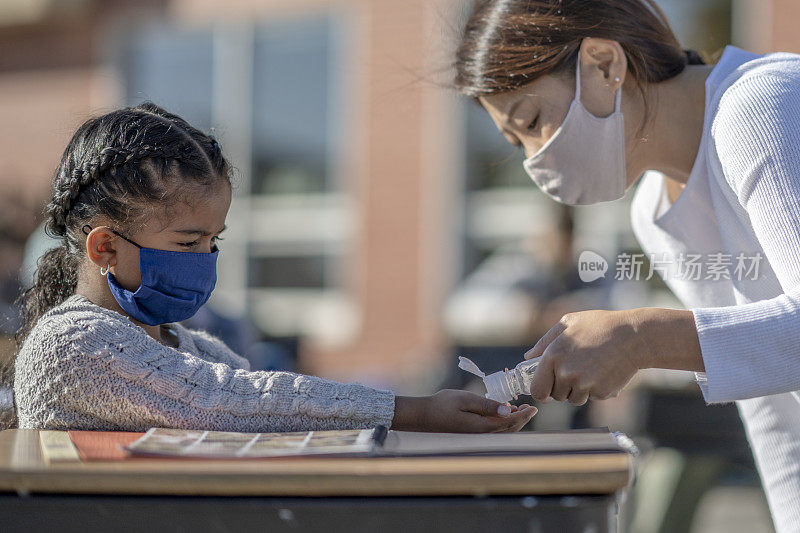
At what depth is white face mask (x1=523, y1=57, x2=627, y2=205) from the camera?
156 cm

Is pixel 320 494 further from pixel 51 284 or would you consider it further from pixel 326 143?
pixel 326 143

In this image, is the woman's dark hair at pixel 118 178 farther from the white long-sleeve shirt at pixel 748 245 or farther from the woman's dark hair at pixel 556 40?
the white long-sleeve shirt at pixel 748 245

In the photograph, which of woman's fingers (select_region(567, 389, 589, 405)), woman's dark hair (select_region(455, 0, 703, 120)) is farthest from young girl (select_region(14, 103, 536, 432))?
woman's dark hair (select_region(455, 0, 703, 120))

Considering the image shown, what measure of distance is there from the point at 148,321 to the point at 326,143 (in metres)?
5.58

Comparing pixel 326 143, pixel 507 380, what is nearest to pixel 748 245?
pixel 507 380

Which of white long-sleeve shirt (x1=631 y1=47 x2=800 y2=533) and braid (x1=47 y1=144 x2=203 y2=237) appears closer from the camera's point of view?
white long-sleeve shirt (x1=631 y1=47 x2=800 y2=533)

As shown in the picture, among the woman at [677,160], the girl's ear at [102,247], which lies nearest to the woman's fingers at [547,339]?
the woman at [677,160]

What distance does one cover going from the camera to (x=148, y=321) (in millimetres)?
1358

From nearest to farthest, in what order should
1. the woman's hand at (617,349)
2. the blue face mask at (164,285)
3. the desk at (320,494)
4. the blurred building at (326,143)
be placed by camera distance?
1. the desk at (320,494)
2. the woman's hand at (617,349)
3. the blue face mask at (164,285)
4. the blurred building at (326,143)

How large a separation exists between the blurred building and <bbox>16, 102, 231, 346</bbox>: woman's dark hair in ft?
13.6

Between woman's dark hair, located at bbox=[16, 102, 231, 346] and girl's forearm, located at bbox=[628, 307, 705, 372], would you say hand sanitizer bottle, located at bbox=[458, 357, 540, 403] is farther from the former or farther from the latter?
woman's dark hair, located at bbox=[16, 102, 231, 346]

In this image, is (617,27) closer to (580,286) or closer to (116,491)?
(116,491)

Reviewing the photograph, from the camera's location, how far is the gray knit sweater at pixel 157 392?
44.5 inches

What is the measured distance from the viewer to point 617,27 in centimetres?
152
